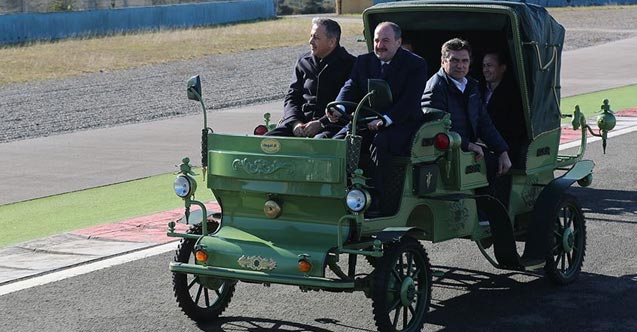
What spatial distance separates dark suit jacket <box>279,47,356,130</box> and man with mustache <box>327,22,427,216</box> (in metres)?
0.42

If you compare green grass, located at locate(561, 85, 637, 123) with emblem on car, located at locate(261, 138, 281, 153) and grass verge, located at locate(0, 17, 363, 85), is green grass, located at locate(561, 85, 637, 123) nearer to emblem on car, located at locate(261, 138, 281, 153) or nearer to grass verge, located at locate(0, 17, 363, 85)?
emblem on car, located at locate(261, 138, 281, 153)

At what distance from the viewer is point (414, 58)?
823 cm

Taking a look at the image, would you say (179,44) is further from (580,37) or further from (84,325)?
(84,325)

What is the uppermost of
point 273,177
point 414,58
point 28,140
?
point 414,58

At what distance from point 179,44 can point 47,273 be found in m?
32.0

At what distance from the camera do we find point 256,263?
7.52 metres

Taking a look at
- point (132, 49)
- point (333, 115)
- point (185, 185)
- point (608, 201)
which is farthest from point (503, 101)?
point (132, 49)

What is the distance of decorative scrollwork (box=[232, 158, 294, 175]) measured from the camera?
7582 mm

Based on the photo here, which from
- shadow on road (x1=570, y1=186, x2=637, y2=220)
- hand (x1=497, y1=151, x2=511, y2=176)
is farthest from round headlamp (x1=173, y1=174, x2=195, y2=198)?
shadow on road (x1=570, y1=186, x2=637, y2=220)

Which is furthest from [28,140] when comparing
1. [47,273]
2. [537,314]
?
[537,314]

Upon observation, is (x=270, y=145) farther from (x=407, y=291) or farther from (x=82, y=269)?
(x=82, y=269)

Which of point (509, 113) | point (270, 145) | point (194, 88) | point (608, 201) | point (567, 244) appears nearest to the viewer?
point (270, 145)

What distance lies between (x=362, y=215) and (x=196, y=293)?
1.54m

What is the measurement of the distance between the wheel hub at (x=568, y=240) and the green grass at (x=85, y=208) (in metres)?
→ 4.82
